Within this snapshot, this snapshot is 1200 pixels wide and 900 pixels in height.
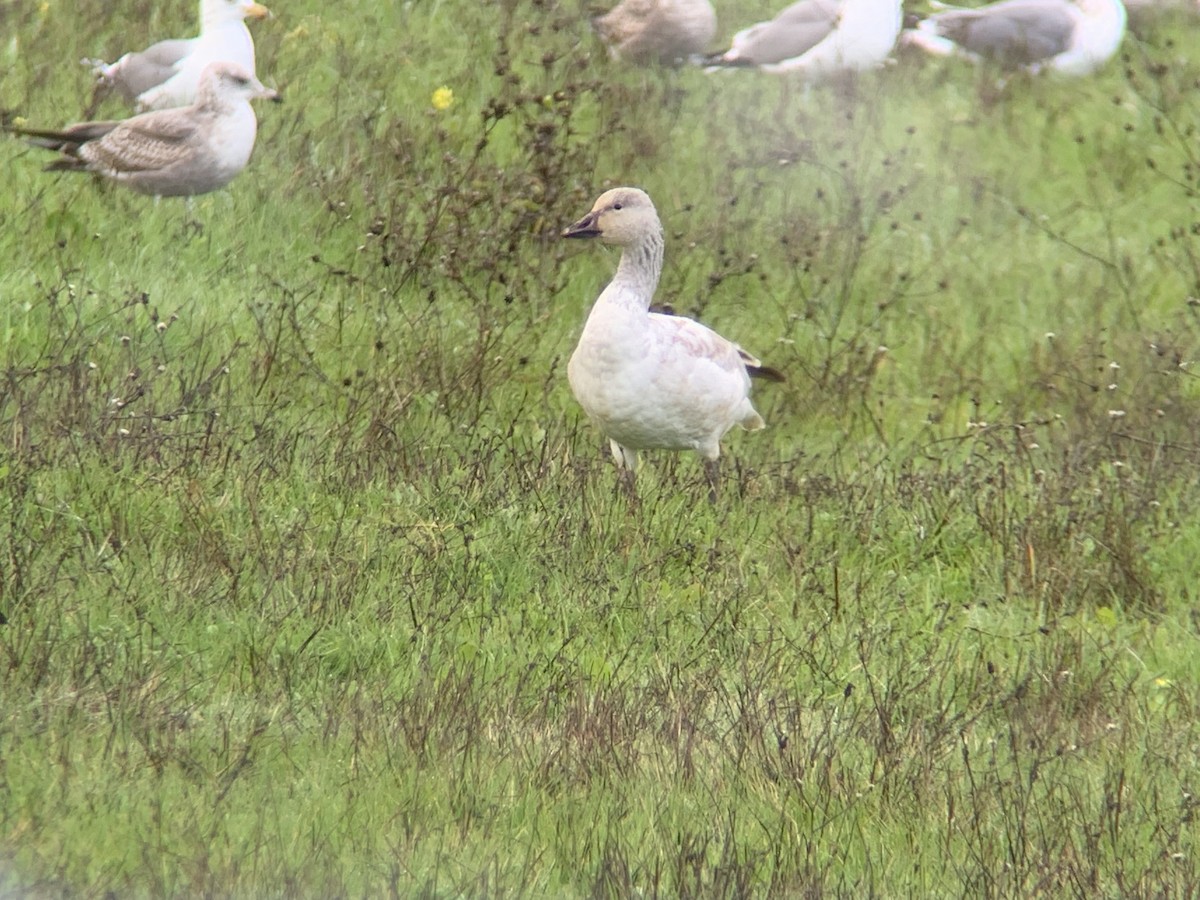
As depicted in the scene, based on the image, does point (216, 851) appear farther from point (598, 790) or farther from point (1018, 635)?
point (1018, 635)

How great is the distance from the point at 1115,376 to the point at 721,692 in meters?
4.13

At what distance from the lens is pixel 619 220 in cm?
686

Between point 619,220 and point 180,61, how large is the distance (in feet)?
13.5

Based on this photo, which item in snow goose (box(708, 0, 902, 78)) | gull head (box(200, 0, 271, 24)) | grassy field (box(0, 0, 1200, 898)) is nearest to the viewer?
grassy field (box(0, 0, 1200, 898))

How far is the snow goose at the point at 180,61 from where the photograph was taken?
9594mm

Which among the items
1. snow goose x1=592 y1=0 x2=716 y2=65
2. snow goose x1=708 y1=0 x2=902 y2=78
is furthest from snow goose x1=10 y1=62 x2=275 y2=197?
snow goose x1=708 y1=0 x2=902 y2=78

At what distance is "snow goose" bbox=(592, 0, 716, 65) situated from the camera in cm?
1144

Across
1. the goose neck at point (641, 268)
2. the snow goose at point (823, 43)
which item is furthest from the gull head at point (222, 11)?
the goose neck at point (641, 268)


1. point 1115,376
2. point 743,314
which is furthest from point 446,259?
point 1115,376

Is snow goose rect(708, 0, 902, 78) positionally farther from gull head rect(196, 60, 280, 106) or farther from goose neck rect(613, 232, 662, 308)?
goose neck rect(613, 232, 662, 308)

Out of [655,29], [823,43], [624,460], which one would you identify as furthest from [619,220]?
[823,43]

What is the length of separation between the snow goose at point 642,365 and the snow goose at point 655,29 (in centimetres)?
477

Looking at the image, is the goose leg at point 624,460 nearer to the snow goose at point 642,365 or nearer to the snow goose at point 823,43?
the snow goose at point 642,365

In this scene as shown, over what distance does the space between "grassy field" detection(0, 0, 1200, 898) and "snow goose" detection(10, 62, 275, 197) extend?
0.17 metres
